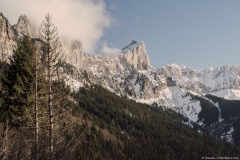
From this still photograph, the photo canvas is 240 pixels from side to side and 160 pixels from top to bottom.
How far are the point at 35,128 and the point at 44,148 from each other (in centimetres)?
1059

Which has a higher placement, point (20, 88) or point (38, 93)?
point (20, 88)

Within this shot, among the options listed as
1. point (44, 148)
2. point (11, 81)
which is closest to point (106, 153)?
point (11, 81)

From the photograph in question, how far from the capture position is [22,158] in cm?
1788

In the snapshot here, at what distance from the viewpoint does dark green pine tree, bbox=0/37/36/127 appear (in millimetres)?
35219

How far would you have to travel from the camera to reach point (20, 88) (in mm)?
36594

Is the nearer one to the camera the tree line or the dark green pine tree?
the tree line

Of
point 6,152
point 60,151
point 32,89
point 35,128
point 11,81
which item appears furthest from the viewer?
point 11,81

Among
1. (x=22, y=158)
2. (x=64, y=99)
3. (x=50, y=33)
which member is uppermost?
(x=50, y=33)

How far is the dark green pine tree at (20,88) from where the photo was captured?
35.2 meters

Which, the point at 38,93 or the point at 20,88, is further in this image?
the point at 20,88

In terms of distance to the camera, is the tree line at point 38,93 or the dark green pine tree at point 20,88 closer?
the tree line at point 38,93

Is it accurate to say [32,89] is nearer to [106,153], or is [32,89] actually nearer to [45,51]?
[45,51]

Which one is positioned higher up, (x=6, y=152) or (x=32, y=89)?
(x=32, y=89)

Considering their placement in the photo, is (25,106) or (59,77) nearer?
(59,77)
